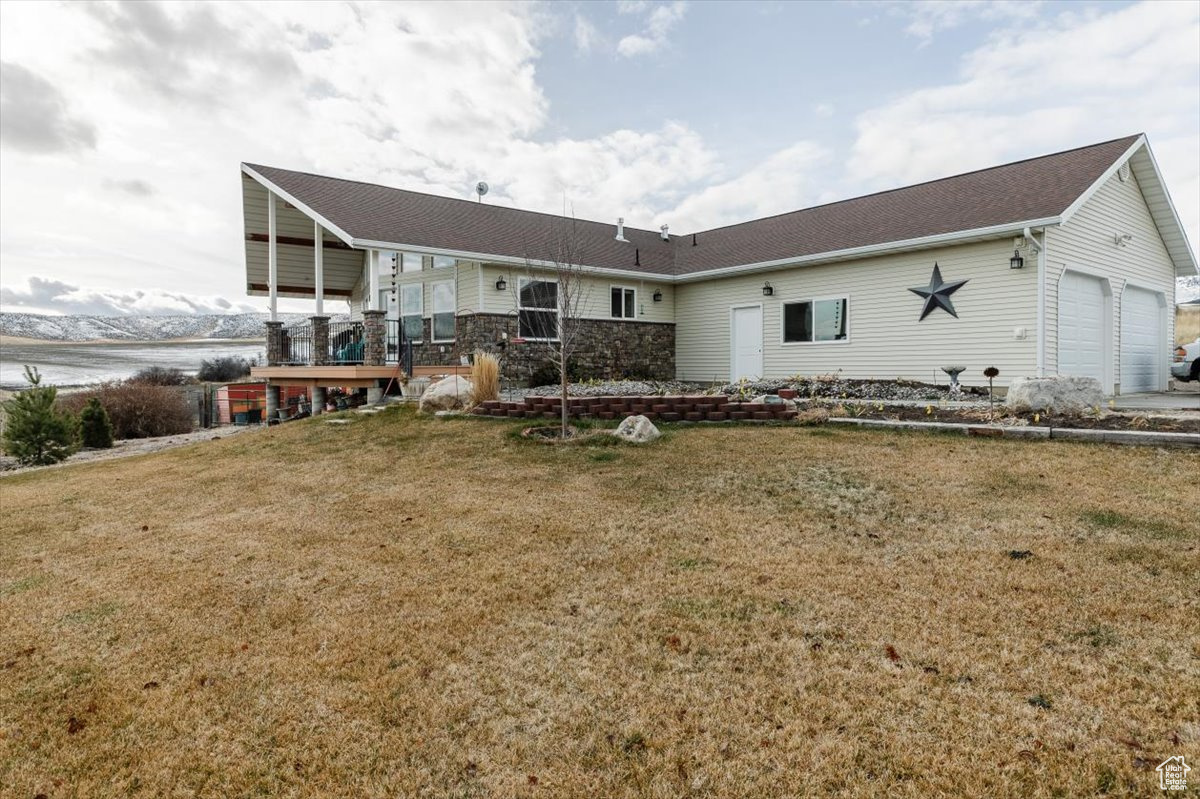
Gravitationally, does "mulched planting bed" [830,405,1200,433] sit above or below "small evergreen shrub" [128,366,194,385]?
below

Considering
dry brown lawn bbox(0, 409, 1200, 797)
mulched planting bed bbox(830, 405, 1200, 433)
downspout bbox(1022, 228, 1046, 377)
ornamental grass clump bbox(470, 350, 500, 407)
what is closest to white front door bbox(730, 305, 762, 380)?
downspout bbox(1022, 228, 1046, 377)

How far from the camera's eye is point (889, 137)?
15938 millimetres

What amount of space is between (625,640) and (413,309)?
1503cm

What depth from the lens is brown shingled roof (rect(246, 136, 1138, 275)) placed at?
12344 millimetres

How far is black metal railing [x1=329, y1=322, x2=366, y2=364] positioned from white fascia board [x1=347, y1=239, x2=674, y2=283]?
2035mm

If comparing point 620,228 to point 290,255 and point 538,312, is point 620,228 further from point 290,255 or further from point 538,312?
point 290,255

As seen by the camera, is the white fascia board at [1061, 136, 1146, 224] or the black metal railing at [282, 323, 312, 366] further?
the black metal railing at [282, 323, 312, 366]

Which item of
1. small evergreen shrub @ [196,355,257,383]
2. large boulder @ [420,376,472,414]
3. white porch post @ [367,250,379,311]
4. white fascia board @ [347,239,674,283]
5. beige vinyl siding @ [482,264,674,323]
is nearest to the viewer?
large boulder @ [420,376,472,414]

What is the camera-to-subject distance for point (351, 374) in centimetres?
1345

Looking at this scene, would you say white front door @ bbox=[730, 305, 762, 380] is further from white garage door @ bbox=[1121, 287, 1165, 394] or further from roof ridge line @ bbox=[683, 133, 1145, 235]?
white garage door @ bbox=[1121, 287, 1165, 394]

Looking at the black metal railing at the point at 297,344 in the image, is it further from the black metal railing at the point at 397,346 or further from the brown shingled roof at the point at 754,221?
the brown shingled roof at the point at 754,221

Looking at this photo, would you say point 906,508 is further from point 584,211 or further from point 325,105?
point 584,211

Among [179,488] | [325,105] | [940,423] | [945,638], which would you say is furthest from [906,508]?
[325,105]

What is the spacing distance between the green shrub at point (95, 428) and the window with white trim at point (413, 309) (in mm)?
7001
